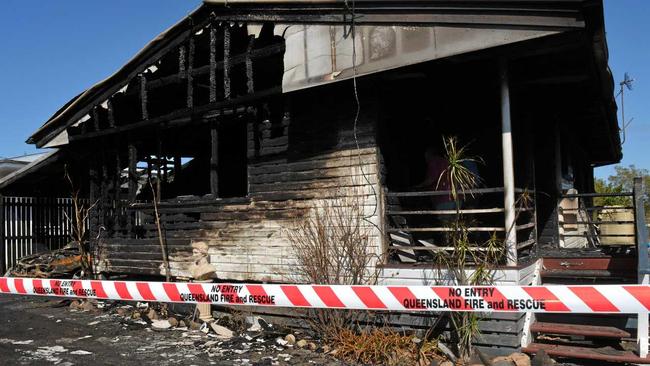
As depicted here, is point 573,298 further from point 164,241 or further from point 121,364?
point 164,241

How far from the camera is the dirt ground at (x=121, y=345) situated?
6.30 m

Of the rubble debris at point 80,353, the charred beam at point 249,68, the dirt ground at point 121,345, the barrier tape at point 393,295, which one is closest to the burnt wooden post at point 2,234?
the dirt ground at point 121,345

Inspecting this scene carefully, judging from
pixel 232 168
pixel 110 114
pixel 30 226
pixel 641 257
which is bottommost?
pixel 641 257

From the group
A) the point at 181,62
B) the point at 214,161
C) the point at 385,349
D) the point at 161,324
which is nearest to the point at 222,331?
the point at 161,324

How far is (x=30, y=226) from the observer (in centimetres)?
1419

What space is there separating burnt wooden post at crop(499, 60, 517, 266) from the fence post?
1.40 meters

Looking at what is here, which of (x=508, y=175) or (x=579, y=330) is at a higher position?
(x=508, y=175)

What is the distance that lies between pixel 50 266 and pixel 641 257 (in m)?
11.2

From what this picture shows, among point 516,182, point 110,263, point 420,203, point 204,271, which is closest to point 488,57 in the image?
point 516,182

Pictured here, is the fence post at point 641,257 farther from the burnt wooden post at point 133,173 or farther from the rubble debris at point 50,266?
the rubble debris at point 50,266

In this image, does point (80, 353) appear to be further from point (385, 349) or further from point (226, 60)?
point (226, 60)

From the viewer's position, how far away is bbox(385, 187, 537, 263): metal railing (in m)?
6.15

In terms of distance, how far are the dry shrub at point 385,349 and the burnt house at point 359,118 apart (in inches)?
27.0

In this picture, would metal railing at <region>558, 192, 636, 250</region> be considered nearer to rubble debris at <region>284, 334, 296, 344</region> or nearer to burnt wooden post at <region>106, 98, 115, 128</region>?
rubble debris at <region>284, 334, 296, 344</region>
